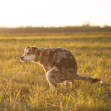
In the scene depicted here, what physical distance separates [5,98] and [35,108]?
1.03 m

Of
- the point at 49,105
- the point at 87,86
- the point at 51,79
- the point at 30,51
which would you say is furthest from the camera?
the point at 30,51

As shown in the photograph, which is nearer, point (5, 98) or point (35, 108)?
point (35, 108)

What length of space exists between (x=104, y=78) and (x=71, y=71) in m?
1.78

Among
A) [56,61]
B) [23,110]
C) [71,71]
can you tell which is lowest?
[23,110]

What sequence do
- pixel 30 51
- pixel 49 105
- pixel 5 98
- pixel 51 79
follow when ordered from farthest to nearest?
pixel 30 51 < pixel 51 79 < pixel 5 98 < pixel 49 105

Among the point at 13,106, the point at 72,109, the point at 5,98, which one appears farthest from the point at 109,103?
the point at 5,98

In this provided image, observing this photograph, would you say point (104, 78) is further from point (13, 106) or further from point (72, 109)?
point (13, 106)

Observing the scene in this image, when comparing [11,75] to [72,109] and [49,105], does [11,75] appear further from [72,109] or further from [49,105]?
[72,109]

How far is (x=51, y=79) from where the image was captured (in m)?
3.78

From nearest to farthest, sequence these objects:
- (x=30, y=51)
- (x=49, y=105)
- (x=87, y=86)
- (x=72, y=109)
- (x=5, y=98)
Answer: (x=72, y=109) < (x=49, y=105) < (x=5, y=98) < (x=87, y=86) < (x=30, y=51)

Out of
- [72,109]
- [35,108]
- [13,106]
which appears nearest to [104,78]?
[72,109]

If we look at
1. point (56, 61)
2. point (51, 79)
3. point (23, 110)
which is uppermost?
point (56, 61)

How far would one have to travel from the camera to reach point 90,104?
117 inches

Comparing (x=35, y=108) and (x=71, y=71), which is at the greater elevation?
(x=71, y=71)
